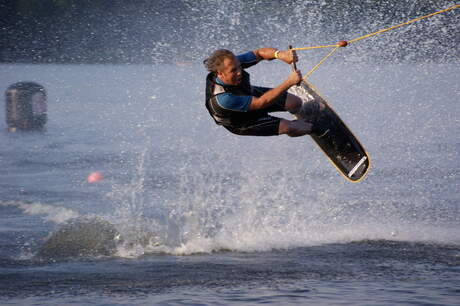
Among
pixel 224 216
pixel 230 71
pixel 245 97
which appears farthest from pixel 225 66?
pixel 224 216

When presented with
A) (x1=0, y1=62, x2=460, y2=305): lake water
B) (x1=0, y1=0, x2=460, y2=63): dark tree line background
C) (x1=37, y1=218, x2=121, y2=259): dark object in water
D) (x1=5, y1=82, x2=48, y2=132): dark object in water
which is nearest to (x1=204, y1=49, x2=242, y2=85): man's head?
(x1=0, y1=62, x2=460, y2=305): lake water

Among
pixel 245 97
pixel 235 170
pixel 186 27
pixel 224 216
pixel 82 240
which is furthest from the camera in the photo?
pixel 186 27

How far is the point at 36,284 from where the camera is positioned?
239 inches

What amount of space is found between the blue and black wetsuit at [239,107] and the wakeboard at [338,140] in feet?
2.42

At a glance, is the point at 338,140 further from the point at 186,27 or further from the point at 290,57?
the point at 186,27

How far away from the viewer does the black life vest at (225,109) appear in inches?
253

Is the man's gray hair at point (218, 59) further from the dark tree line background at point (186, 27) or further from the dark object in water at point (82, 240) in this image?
the dark tree line background at point (186, 27)

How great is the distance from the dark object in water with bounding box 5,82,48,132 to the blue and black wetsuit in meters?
9.31

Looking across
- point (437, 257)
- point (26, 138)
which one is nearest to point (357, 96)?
point (26, 138)

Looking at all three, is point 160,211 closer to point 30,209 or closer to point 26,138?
point 30,209

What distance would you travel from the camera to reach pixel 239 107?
6.34m

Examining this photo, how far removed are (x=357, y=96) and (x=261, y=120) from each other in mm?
13192

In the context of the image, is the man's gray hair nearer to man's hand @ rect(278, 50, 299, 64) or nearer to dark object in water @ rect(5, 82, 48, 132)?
man's hand @ rect(278, 50, 299, 64)

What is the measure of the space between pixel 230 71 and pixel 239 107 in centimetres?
30
